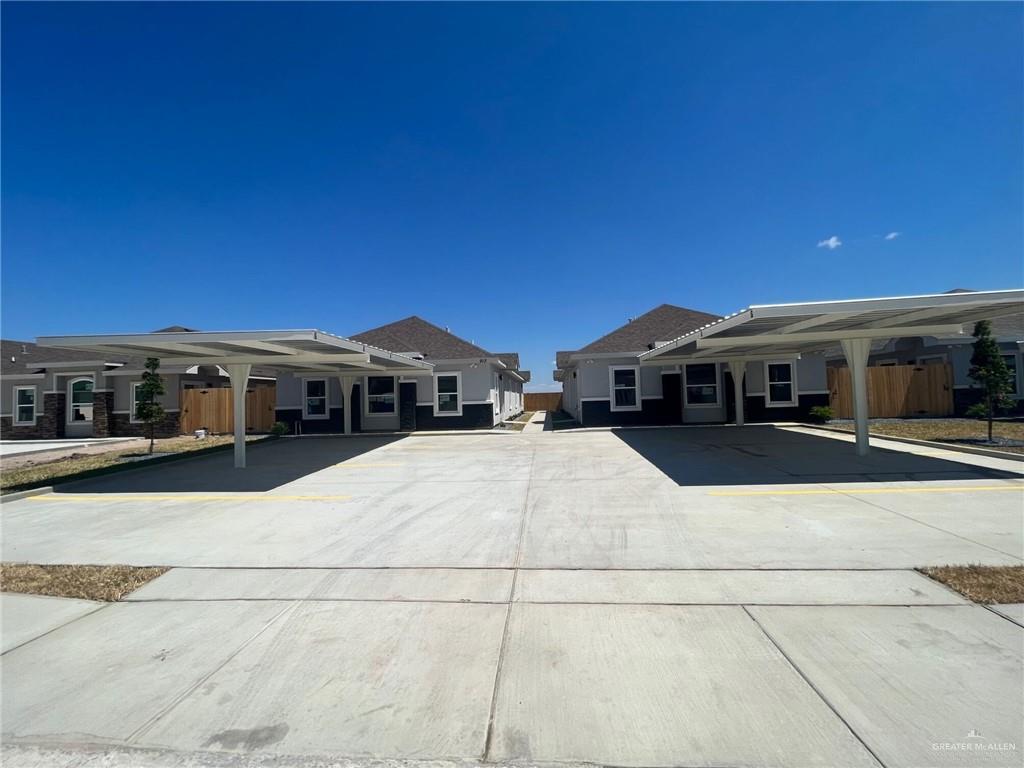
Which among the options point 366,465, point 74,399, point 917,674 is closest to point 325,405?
point 366,465

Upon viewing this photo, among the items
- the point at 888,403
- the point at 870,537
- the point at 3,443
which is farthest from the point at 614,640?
→ the point at 3,443

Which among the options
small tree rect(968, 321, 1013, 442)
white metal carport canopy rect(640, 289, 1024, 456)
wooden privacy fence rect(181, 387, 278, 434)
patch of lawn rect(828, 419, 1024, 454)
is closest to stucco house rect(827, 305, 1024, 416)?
patch of lawn rect(828, 419, 1024, 454)

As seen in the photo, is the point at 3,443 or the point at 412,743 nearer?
the point at 412,743

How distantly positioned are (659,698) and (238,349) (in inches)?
479

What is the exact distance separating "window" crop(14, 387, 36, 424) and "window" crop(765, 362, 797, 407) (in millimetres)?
31975

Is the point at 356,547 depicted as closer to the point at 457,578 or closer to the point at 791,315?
the point at 457,578

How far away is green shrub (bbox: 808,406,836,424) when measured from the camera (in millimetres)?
18438

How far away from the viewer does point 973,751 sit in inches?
93.8

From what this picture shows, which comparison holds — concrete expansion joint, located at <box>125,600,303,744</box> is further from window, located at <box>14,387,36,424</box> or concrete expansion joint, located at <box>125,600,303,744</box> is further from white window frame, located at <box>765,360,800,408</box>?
window, located at <box>14,387,36,424</box>

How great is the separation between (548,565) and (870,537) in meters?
3.76

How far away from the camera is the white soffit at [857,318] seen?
28.8 feet

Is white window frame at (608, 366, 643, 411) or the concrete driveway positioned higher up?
white window frame at (608, 366, 643, 411)

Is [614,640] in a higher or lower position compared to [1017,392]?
lower

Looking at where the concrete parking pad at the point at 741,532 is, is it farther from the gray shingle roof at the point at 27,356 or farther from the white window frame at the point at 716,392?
the gray shingle roof at the point at 27,356
